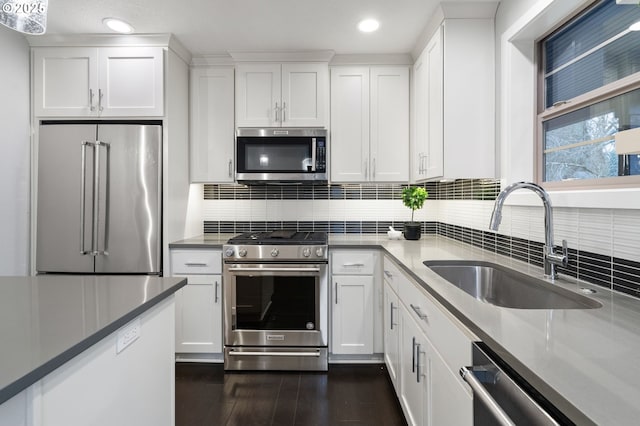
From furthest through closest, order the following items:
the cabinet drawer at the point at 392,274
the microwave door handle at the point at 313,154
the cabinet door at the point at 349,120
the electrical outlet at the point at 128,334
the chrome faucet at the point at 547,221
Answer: the cabinet door at the point at 349,120
the microwave door handle at the point at 313,154
the cabinet drawer at the point at 392,274
the chrome faucet at the point at 547,221
the electrical outlet at the point at 128,334

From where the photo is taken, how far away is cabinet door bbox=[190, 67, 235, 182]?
284 cm

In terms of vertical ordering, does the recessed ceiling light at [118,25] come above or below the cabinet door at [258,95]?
above

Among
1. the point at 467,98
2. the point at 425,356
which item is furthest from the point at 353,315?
the point at 467,98

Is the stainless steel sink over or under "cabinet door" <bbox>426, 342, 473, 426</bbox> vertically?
over

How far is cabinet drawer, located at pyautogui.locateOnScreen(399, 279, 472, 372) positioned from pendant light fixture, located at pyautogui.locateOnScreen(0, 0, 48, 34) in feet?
5.68

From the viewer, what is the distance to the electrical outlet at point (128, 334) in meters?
0.96

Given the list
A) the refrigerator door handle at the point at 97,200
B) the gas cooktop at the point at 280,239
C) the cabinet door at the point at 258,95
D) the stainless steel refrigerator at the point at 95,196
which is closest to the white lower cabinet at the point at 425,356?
the gas cooktop at the point at 280,239

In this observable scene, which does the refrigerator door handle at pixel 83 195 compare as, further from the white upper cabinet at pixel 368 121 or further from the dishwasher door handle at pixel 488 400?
the dishwasher door handle at pixel 488 400

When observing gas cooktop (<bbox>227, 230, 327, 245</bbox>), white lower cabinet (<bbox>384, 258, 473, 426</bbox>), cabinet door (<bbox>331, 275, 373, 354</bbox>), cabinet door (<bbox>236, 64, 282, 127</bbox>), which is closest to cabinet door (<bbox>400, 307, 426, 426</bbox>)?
white lower cabinet (<bbox>384, 258, 473, 426</bbox>)

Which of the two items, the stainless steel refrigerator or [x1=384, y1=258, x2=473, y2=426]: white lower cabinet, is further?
the stainless steel refrigerator

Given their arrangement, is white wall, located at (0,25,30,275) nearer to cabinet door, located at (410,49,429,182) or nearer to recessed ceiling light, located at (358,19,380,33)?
recessed ceiling light, located at (358,19,380,33)

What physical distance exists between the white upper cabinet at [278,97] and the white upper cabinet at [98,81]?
0.63 metres

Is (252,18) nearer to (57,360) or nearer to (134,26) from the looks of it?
(134,26)

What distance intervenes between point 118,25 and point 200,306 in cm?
212
